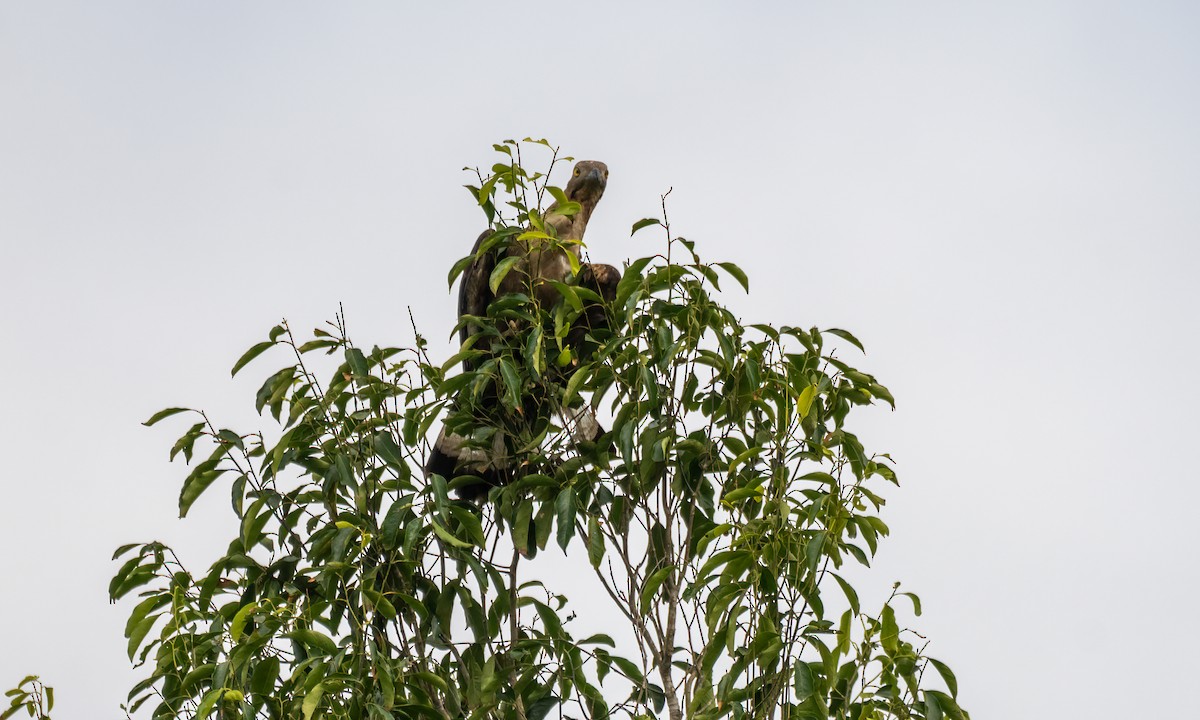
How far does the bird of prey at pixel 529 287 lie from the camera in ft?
13.1

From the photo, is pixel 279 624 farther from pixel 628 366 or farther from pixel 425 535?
pixel 628 366

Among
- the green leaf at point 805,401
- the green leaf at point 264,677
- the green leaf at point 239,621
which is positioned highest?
the green leaf at point 805,401

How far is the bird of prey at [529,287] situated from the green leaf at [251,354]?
517mm

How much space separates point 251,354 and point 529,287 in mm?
742

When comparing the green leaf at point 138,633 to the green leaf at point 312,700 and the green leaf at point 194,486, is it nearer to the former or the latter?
the green leaf at point 194,486

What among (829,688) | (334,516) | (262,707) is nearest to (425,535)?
(334,516)

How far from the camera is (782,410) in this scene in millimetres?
3611

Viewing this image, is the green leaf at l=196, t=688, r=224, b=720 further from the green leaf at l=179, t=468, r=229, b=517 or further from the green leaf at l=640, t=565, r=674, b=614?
the green leaf at l=640, t=565, r=674, b=614

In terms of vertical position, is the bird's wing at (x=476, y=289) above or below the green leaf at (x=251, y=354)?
above

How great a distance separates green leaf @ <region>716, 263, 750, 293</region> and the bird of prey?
14.0 inches

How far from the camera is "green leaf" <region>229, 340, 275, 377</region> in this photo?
377 cm

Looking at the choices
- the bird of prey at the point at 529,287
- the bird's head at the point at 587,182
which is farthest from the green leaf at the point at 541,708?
the bird's head at the point at 587,182

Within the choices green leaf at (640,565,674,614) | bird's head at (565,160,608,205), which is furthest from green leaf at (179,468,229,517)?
bird's head at (565,160,608,205)

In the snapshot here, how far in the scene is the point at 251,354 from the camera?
12.4ft
